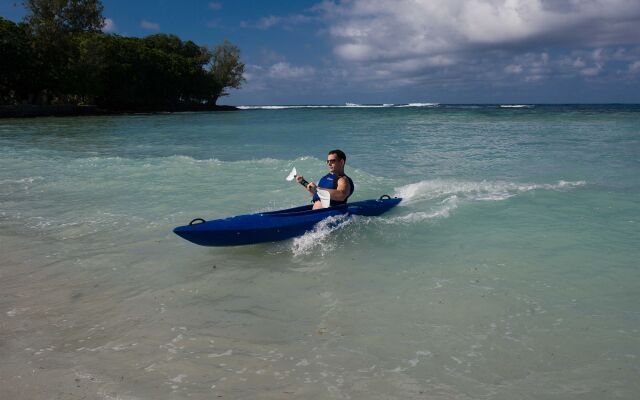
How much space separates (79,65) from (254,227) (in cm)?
6274

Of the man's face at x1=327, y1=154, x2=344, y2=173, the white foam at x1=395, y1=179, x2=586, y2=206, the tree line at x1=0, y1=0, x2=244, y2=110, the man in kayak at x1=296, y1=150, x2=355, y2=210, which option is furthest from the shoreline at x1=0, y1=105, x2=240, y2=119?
the man's face at x1=327, y1=154, x2=344, y2=173

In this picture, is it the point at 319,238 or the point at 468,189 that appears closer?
the point at 319,238

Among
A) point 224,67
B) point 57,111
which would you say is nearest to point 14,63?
point 57,111

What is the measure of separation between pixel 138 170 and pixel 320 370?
12519mm

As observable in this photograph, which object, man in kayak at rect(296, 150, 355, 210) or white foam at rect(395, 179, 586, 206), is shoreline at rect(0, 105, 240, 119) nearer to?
white foam at rect(395, 179, 586, 206)

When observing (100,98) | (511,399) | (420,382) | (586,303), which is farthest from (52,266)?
(100,98)

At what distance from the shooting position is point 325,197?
7.89 metres

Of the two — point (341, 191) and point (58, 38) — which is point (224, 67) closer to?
point (58, 38)

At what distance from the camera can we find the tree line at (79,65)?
53.4 metres

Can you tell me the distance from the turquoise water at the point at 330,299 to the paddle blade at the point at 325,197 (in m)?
0.44

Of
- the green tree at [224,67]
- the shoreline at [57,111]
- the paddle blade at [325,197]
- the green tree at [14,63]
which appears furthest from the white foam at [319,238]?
the green tree at [224,67]

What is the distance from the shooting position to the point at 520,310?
491cm

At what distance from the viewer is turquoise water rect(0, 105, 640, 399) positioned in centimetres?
370

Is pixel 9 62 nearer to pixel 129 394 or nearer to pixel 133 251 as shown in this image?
pixel 133 251
